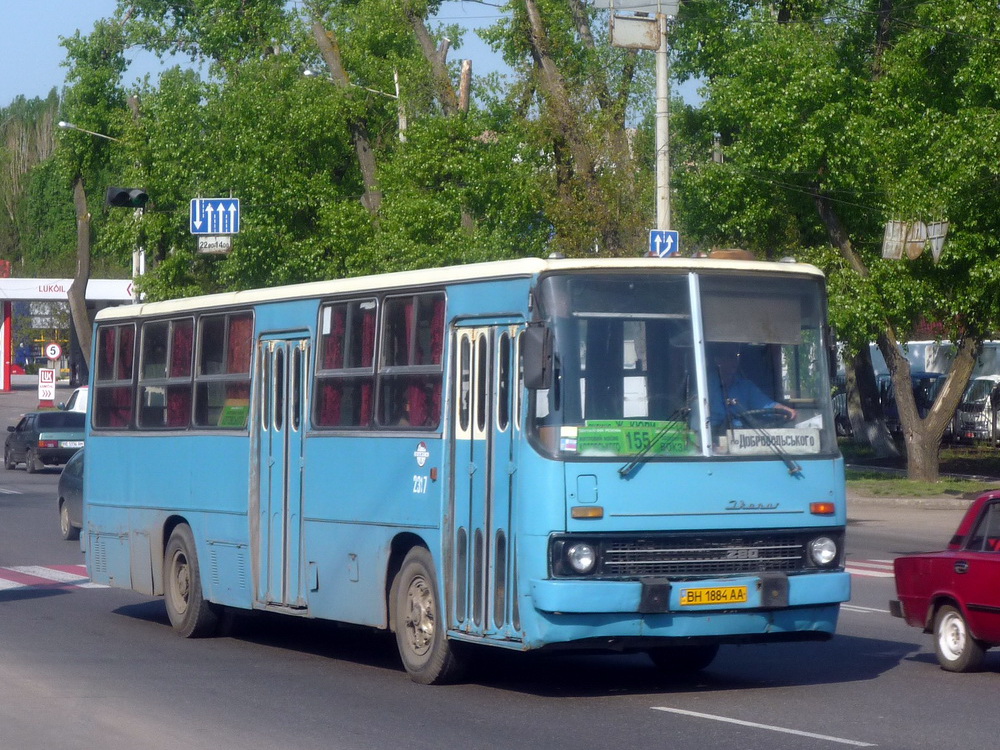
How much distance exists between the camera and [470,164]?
3691cm

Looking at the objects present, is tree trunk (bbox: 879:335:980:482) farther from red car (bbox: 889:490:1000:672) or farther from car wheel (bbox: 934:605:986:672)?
car wheel (bbox: 934:605:986:672)

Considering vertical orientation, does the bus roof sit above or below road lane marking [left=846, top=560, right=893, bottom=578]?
above

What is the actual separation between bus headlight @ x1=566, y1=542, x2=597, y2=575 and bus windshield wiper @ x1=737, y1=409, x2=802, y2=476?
4.42ft

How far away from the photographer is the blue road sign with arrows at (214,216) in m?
32.4

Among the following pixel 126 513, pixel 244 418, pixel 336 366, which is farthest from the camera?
pixel 126 513

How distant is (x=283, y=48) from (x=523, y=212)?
16.0m

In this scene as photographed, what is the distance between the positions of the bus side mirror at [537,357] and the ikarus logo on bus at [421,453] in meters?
1.59

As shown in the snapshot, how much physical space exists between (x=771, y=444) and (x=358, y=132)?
33.7 metres

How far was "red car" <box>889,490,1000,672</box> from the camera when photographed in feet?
35.2

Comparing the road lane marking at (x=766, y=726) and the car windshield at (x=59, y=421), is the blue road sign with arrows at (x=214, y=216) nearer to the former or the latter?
the car windshield at (x=59, y=421)

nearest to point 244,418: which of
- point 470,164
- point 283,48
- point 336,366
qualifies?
point 336,366

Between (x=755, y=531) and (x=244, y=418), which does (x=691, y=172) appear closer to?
(x=244, y=418)

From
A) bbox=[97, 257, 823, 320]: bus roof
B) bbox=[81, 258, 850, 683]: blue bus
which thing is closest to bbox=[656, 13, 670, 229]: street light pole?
bbox=[97, 257, 823, 320]: bus roof

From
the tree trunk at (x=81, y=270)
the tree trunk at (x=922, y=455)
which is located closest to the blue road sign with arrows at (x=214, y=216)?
the tree trunk at (x=922, y=455)
